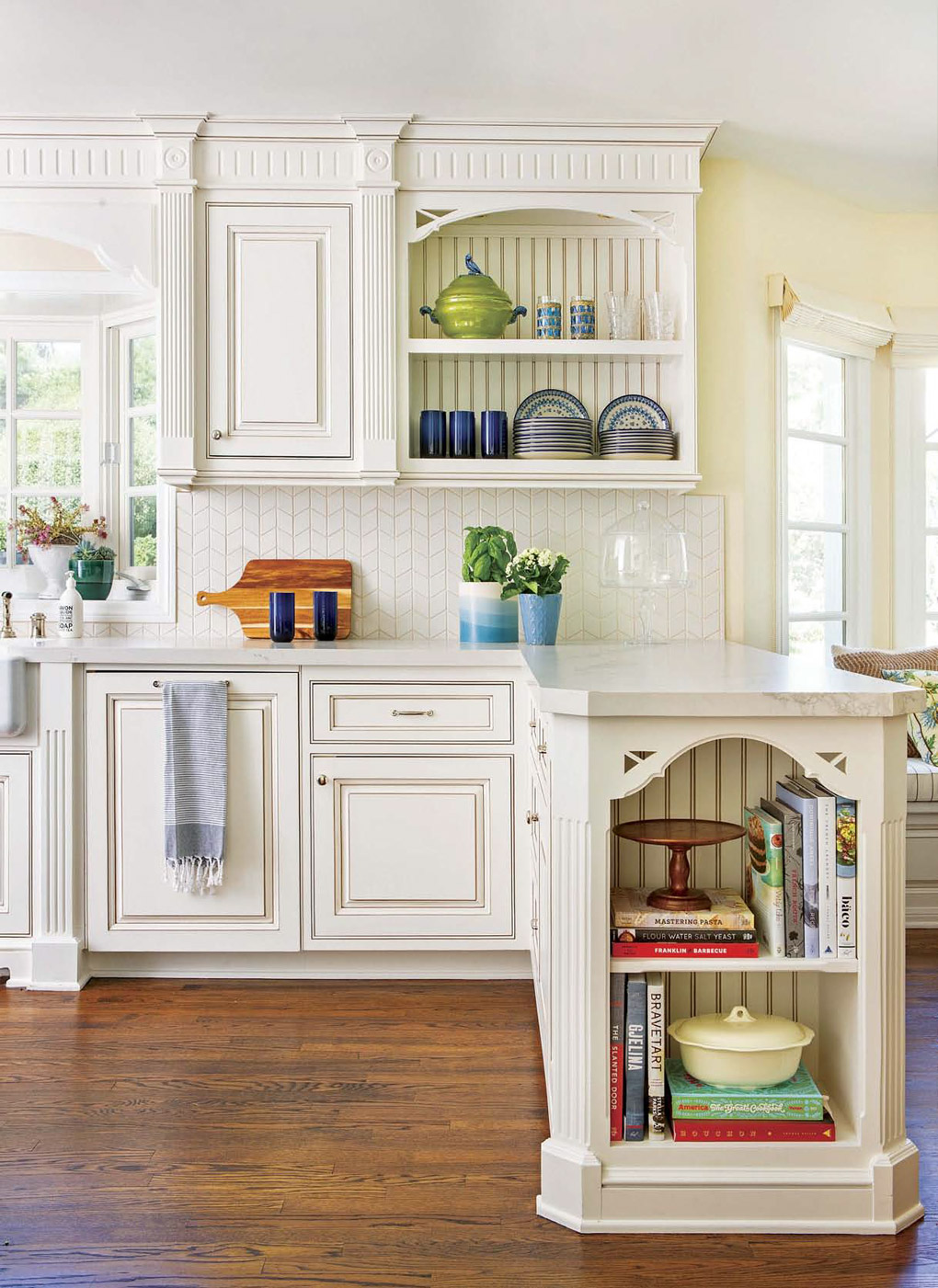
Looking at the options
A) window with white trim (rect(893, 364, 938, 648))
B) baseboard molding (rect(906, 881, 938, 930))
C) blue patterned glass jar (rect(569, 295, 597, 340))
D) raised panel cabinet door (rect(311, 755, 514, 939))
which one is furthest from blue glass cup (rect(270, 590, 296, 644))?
window with white trim (rect(893, 364, 938, 648))

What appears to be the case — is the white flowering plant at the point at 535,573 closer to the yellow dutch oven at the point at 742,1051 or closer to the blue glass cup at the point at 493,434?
the blue glass cup at the point at 493,434

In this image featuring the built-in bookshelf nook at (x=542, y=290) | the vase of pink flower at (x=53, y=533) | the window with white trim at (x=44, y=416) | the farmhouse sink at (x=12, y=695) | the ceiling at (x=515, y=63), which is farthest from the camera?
the window with white trim at (x=44, y=416)

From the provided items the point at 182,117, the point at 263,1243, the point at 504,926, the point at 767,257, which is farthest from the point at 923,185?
the point at 263,1243

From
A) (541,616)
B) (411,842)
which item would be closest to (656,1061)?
(411,842)

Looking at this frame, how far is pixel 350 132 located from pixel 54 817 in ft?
7.14

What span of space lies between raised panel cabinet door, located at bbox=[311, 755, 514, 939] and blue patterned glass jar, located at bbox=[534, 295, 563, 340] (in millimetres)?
1368

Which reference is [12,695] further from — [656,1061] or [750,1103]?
[750,1103]

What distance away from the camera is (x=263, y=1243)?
176cm

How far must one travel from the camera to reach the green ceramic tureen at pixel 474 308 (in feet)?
11.2

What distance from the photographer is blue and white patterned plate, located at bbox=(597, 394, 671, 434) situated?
3.51 meters

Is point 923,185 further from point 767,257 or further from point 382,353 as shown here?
point 382,353

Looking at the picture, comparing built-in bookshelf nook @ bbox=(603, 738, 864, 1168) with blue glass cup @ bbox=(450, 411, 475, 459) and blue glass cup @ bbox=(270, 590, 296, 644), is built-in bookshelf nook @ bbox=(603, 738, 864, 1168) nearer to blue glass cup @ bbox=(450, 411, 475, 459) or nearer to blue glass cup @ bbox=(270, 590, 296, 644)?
blue glass cup @ bbox=(270, 590, 296, 644)

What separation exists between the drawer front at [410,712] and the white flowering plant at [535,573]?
1.16 feet

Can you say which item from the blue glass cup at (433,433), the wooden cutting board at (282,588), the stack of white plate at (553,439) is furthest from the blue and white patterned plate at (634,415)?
the wooden cutting board at (282,588)
